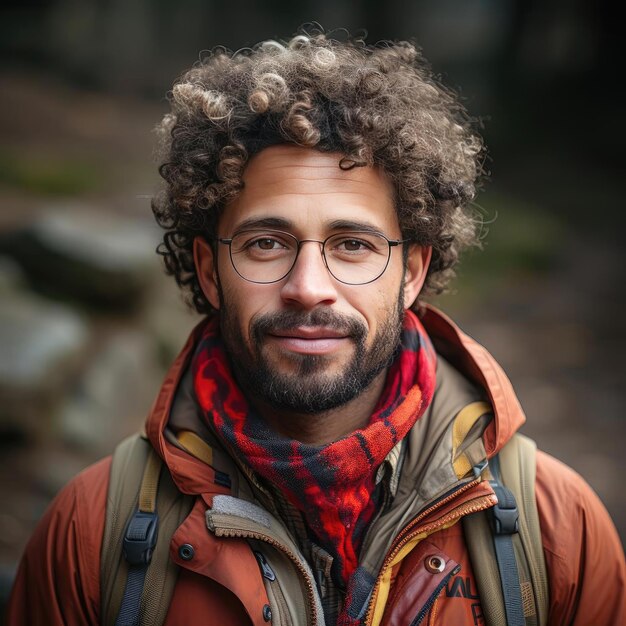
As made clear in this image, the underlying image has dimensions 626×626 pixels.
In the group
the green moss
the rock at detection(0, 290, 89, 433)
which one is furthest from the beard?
the green moss

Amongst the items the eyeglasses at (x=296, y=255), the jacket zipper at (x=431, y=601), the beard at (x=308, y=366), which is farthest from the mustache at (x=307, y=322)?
the jacket zipper at (x=431, y=601)

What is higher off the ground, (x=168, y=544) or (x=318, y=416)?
(x=318, y=416)

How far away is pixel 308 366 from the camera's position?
8.45ft

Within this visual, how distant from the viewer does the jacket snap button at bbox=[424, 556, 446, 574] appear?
94.8 inches

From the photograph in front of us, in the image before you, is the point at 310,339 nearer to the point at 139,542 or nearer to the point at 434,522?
the point at 434,522

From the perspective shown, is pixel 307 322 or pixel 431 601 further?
pixel 307 322

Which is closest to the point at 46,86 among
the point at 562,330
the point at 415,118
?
the point at 562,330

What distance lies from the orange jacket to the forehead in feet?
2.20

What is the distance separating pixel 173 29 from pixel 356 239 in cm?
1528

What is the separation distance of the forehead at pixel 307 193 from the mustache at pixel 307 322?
276mm

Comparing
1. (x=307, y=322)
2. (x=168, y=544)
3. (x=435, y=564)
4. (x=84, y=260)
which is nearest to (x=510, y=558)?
→ (x=435, y=564)

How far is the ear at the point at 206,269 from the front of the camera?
2.92 meters

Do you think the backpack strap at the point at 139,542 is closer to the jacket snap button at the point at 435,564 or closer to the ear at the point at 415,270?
the jacket snap button at the point at 435,564

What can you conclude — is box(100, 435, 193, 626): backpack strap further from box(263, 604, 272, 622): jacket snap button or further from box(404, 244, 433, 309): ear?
box(404, 244, 433, 309): ear
